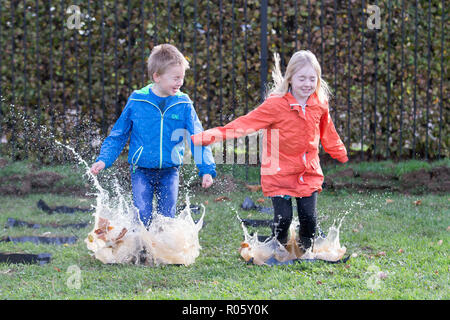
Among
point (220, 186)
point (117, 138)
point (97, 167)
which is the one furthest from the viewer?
point (220, 186)

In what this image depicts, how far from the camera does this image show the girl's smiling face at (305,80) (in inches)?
145

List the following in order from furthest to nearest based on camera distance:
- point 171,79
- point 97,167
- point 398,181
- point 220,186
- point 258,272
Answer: point 398,181 → point 220,186 → point 171,79 → point 97,167 → point 258,272

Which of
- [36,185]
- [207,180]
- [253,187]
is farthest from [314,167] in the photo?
[36,185]

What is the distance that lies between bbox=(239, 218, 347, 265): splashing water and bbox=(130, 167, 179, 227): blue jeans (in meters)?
0.58

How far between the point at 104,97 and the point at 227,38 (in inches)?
60.7

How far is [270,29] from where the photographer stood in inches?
261

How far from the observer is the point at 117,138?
12.8 ft

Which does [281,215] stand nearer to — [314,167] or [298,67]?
[314,167]

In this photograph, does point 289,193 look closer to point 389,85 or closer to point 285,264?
point 285,264

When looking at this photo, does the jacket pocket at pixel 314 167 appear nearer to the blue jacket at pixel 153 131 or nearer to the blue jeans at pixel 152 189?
the blue jacket at pixel 153 131

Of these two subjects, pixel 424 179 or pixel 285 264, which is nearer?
pixel 285 264

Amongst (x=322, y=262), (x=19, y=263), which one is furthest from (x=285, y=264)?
(x=19, y=263)

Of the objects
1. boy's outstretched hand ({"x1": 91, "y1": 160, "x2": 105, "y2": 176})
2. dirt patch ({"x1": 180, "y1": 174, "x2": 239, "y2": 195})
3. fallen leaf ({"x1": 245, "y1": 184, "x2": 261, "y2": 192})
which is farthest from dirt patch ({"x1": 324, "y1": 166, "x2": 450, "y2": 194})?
boy's outstretched hand ({"x1": 91, "y1": 160, "x2": 105, "y2": 176})

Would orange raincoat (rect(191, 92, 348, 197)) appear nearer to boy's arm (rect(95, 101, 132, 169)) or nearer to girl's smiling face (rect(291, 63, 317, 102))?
girl's smiling face (rect(291, 63, 317, 102))
